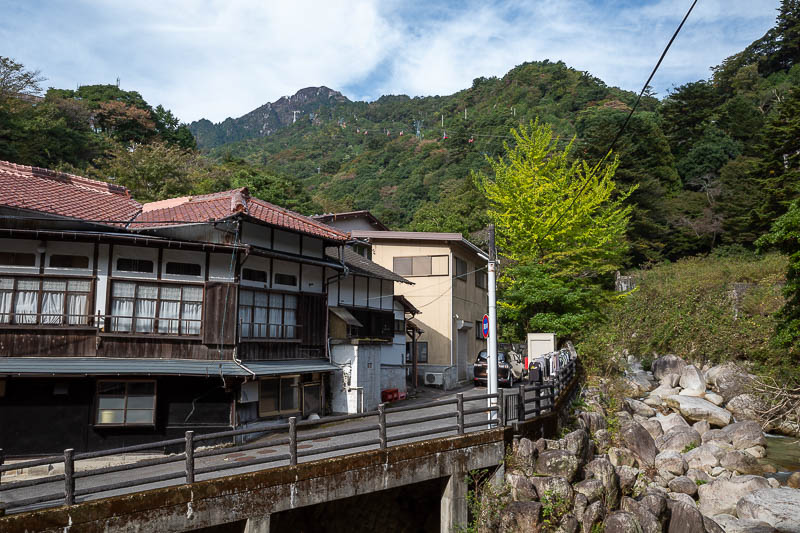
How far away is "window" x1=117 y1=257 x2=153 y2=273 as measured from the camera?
47.4 feet

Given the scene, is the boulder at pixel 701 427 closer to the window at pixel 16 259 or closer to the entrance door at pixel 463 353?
the entrance door at pixel 463 353

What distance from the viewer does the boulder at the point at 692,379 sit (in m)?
24.8

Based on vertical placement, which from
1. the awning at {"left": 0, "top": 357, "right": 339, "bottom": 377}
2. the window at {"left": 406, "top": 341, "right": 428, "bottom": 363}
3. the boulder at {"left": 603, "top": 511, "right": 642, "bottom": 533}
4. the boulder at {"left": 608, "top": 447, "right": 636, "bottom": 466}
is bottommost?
the boulder at {"left": 603, "top": 511, "right": 642, "bottom": 533}

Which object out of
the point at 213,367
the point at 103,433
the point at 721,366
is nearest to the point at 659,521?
the point at 213,367

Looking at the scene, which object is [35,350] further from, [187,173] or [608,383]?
[187,173]

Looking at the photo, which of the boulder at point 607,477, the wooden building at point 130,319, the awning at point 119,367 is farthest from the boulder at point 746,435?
the awning at point 119,367

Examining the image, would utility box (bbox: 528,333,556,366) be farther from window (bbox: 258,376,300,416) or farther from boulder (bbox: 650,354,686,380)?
window (bbox: 258,376,300,416)

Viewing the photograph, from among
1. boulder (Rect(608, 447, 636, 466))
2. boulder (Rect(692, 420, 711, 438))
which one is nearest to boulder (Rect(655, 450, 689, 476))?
boulder (Rect(608, 447, 636, 466))

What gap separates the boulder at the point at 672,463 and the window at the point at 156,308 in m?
14.4

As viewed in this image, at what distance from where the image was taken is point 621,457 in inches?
631

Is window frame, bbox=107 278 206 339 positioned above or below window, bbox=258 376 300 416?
above

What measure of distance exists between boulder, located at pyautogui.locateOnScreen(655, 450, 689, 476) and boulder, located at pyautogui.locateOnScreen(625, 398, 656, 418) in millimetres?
5641

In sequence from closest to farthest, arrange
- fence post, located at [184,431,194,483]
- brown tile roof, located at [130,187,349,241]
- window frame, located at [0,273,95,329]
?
fence post, located at [184,431,194,483], window frame, located at [0,273,95,329], brown tile roof, located at [130,187,349,241]

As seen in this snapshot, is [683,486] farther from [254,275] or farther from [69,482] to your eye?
[69,482]
